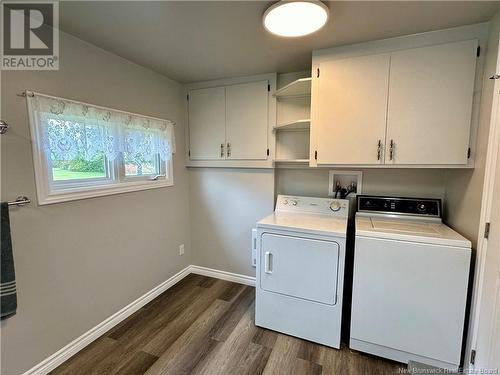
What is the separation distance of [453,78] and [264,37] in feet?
4.25

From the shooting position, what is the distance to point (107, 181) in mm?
2008

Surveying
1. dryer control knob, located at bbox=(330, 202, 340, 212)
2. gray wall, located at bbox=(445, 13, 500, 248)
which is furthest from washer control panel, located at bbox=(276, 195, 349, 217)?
gray wall, located at bbox=(445, 13, 500, 248)

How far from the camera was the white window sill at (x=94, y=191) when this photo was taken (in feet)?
5.17

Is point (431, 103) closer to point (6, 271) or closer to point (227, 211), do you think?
point (227, 211)

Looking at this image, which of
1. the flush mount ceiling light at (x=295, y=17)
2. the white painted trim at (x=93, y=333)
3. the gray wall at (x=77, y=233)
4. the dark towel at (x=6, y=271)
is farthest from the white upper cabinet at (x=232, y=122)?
the dark towel at (x=6, y=271)

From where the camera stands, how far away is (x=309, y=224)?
1905mm

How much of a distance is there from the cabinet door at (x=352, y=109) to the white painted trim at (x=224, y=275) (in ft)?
5.24

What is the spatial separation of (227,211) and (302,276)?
122 cm

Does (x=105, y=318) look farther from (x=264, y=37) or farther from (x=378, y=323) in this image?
(x=264, y=37)

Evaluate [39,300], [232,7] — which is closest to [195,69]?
[232,7]

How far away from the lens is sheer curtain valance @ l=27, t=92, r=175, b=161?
1.54m

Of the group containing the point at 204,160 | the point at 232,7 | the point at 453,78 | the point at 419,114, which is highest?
the point at 232,7

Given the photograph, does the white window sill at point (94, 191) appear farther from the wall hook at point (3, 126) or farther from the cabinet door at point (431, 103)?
the cabinet door at point (431, 103)

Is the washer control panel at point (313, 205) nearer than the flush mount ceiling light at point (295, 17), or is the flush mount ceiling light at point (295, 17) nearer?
the flush mount ceiling light at point (295, 17)
